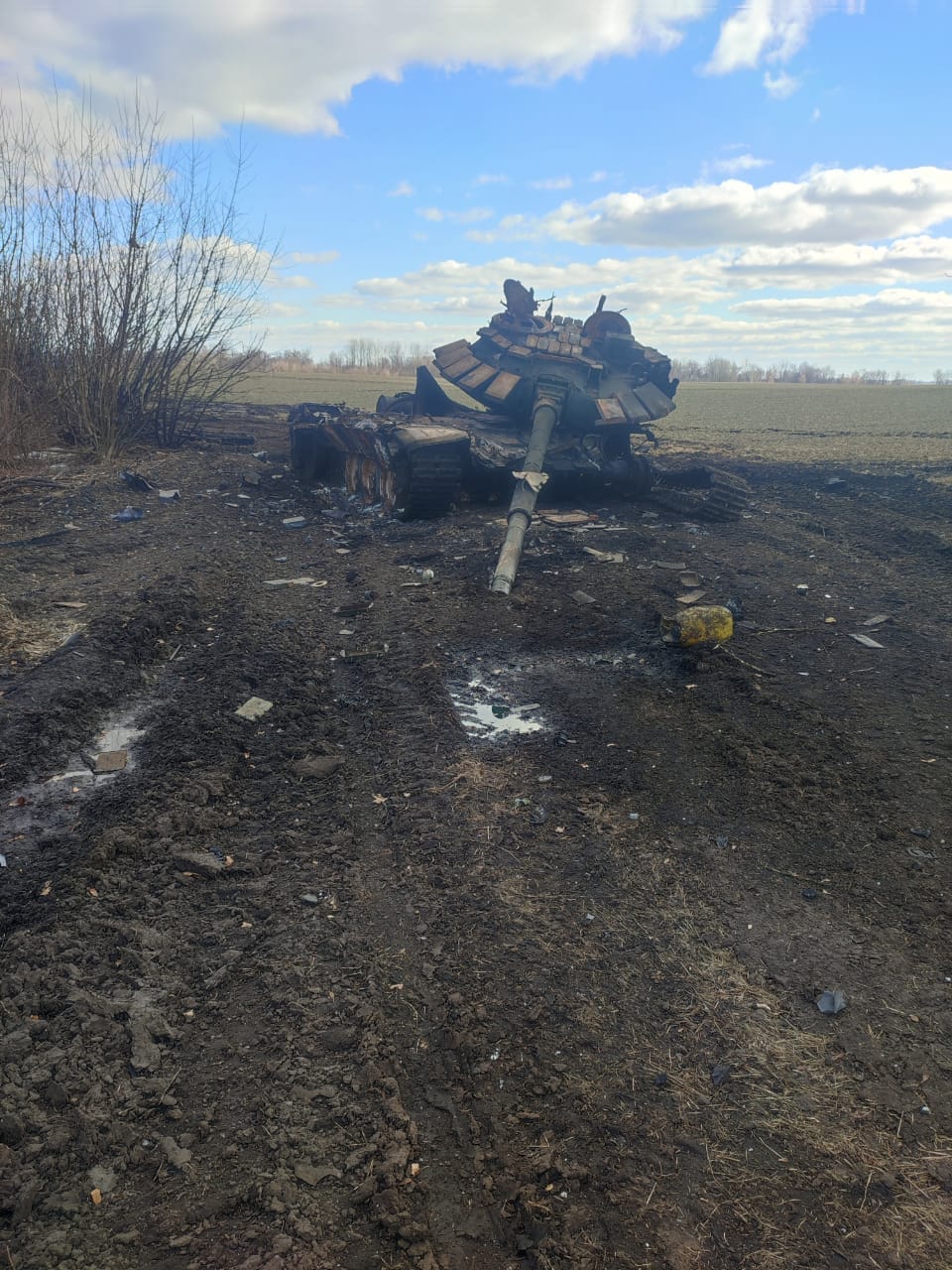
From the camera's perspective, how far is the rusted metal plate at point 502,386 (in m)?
12.0

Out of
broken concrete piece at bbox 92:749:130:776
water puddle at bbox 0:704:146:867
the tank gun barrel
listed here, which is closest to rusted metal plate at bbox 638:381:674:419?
the tank gun barrel

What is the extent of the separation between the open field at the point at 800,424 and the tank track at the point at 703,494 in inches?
205

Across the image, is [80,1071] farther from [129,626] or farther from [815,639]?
[815,639]

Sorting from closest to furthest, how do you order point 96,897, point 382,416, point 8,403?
point 96,897
point 382,416
point 8,403

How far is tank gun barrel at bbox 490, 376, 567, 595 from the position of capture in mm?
7676

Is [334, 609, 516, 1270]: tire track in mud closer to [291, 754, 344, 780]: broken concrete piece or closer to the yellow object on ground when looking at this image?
[291, 754, 344, 780]: broken concrete piece

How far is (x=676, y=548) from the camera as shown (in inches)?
366

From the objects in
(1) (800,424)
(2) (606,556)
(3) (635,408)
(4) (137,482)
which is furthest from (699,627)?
(1) (800,424)

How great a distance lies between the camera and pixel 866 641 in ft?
21.1

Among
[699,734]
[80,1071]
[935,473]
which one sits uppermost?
[935,473]

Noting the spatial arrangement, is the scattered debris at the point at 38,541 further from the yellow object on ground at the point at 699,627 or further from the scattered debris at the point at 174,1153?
the scattered debris at the point at 174,1153

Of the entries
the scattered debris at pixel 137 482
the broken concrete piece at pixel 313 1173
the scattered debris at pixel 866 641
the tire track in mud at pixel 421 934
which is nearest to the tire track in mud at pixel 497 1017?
the tire track in mud at pixel 421 934

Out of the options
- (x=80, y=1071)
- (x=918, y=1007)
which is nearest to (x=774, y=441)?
(x=918, y=1007)

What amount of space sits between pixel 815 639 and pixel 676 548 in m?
3.04
